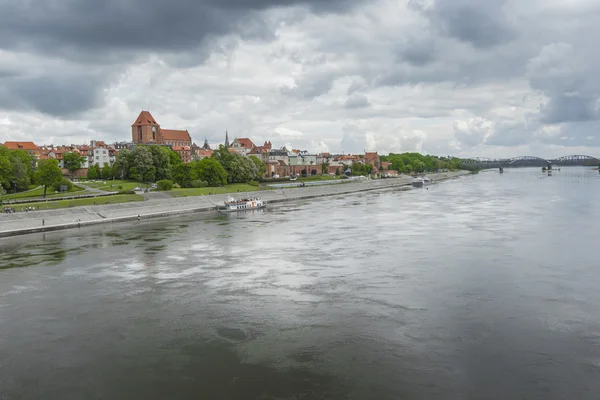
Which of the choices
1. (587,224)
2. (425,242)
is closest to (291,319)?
(425,242)

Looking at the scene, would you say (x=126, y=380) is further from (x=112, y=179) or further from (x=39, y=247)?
(x=112, y=179)

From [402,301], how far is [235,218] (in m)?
39.9

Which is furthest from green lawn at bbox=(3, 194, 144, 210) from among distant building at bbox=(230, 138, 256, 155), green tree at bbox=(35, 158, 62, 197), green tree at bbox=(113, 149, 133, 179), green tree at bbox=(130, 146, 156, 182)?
distant building at bbox=(230, 138, 256, 155)

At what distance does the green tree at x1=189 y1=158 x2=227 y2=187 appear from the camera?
9034 cm

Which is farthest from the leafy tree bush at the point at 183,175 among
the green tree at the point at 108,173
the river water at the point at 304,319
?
the river water at the point at 304,319

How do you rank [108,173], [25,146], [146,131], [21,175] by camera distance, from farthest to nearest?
[146,131] < [25,146] < [108,173] < [21,175]

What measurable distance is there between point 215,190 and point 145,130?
8835cm

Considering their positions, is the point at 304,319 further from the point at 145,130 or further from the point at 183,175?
the point at 145,130

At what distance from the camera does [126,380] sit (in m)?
15.3

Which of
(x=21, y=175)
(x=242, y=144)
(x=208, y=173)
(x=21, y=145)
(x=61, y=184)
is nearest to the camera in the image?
(x=21, y=175)

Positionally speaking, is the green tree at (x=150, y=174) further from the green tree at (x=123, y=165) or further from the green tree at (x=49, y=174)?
the green tree at (x=49, y=174)

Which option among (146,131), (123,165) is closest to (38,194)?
(123,165)

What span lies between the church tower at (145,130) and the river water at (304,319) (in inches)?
5051

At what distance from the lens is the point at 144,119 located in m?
164
